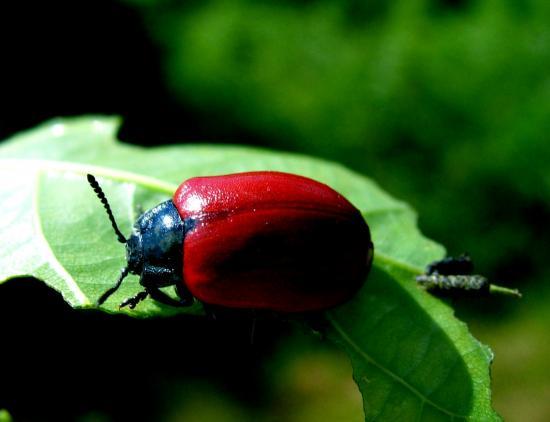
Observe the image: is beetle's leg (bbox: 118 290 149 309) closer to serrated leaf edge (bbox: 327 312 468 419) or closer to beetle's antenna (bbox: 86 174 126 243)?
beetle's antenna (bbox: 86 174 126 243)

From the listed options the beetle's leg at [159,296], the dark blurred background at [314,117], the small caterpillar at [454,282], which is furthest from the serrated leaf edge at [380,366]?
the dark blurred background at [314,117]

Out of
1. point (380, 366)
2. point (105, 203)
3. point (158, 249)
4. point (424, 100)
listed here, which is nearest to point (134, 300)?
point (158, 249)

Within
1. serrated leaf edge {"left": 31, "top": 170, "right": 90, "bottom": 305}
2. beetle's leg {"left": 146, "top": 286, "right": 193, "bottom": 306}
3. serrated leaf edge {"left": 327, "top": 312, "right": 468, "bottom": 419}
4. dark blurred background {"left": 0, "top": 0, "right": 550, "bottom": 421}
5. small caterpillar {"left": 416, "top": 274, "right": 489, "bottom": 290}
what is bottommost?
dark blurred background {"left": 0, "top": 0, "right": 550, "bottom": 421}

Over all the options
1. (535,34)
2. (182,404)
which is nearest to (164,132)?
(182,404)

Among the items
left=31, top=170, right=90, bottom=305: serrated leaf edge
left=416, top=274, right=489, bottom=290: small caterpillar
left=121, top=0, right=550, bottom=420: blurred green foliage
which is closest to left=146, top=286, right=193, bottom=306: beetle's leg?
left=31, top=170, right=90, bottom=305: serrated leaf edge

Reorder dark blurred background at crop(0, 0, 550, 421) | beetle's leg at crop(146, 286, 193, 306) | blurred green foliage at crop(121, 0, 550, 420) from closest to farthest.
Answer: beetle's leg at crop(146, 286, 193, 306), dark blurred background at crop(0, 0, 550, 421), blurred green foliage at crop(121, 0, 550, 420)

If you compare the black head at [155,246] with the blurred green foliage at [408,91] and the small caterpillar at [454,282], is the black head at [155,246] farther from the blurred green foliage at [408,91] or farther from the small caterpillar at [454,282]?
the blurred green foliage at [408,91]

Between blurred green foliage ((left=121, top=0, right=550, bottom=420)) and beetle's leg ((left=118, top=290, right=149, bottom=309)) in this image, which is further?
blurred green foliage ((left=121, top=0, right=550, bottom=420))

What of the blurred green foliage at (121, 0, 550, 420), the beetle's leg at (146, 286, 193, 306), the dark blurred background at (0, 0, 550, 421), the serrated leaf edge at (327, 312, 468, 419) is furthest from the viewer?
the blurred green foliage at (121, 0, 550, 420)
